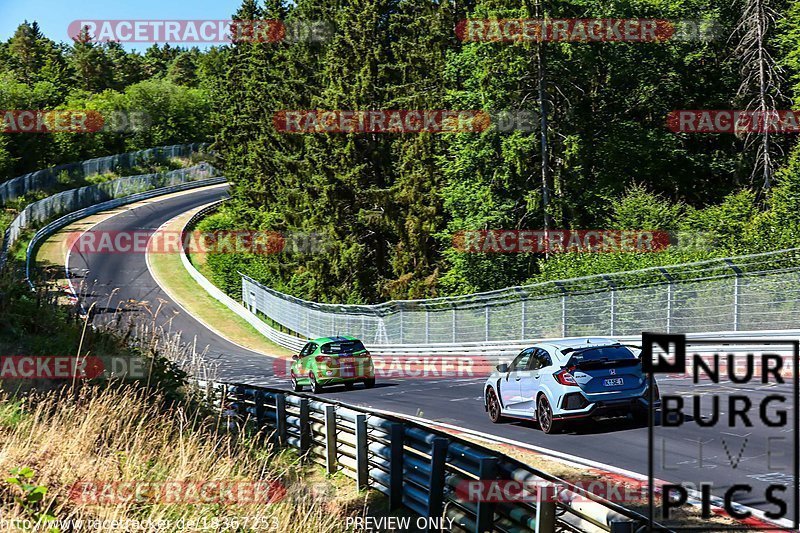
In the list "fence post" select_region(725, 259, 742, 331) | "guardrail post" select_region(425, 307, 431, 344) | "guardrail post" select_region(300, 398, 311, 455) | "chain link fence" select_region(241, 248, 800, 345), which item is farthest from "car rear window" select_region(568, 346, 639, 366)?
"guardrail post" select_region(425, 307, 431, 344)

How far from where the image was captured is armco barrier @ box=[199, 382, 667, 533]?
781cm

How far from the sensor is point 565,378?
623 inches

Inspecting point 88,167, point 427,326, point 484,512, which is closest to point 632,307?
point 427,326

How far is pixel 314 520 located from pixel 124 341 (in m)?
8.21

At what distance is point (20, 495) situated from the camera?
8.30 m

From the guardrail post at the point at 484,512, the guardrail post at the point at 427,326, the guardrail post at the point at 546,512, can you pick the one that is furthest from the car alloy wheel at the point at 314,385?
the guardrail post at the point at 546,512

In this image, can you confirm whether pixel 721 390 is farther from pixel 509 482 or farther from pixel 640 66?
pixel 640 66

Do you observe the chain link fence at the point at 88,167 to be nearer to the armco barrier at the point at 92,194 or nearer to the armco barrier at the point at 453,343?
the armco barrier at the point at 92,194

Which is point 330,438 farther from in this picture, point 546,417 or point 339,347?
point 339,347

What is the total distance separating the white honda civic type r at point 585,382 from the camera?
51.5 feet

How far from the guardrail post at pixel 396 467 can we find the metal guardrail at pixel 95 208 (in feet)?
147

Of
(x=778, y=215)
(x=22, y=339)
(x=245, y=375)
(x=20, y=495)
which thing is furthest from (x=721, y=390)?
(x=245, y=375)

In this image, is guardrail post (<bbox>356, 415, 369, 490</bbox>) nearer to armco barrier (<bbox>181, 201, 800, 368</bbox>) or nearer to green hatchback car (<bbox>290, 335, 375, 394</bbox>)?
→ armco barrier (<bbox>181, 201, 800, 368</bbox>)

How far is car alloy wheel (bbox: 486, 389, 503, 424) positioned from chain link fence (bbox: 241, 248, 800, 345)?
22.9ft
